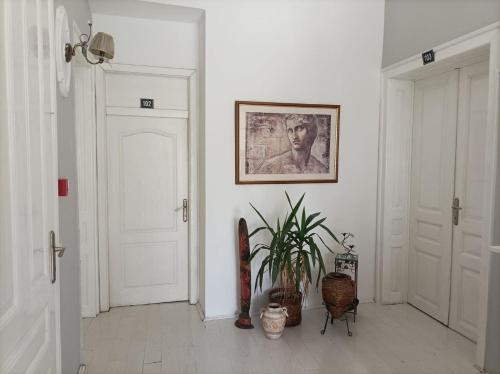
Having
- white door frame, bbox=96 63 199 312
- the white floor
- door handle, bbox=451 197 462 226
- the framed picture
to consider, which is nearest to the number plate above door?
white door frame, bbox=96 63 199 312

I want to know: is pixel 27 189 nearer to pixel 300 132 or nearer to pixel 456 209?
pixel 300 132

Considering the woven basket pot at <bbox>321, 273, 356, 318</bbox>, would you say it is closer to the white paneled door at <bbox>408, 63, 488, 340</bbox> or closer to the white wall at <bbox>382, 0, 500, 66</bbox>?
the white paneled door at <bbox>408, 63, 488, 340</bbox>

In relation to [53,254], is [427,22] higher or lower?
higher

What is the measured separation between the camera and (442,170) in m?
3.13

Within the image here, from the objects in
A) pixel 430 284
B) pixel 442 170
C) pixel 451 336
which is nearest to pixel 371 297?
pixel 430 284

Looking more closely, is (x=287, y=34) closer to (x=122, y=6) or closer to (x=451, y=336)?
(x=122, y=6)

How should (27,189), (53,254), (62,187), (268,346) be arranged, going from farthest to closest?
(268,346)
(62,187)
(53,254)
(27,189)

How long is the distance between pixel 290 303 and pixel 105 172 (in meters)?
1.99

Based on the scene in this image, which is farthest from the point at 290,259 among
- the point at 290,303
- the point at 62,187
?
the point at 62,187

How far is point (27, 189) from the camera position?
45.4 inches

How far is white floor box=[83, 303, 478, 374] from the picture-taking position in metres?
2.46

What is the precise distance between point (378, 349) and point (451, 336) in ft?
2.25

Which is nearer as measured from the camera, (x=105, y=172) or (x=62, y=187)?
(x=62, y=187)

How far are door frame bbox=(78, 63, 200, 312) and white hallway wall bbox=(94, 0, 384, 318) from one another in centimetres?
10
